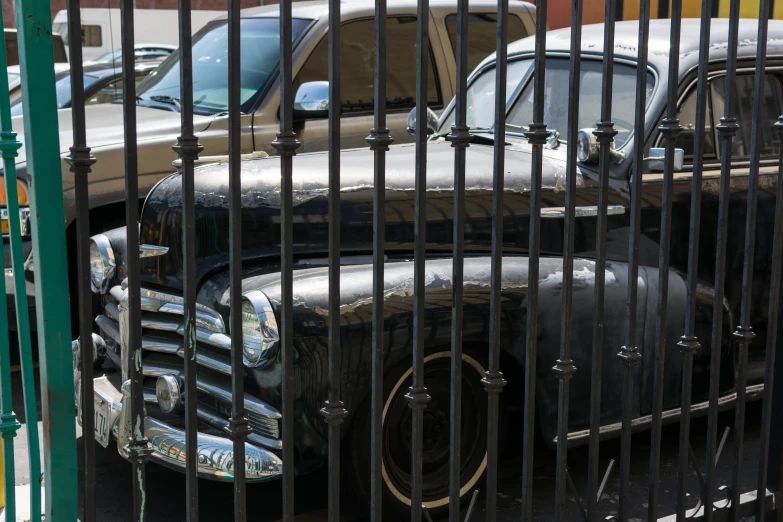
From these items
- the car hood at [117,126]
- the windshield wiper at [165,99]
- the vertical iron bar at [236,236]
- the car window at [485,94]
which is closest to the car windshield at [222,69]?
the windshield wiper at [165,99]

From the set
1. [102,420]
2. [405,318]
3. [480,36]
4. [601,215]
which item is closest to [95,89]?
[480,36]

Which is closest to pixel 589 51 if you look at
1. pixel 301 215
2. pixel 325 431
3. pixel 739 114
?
pixel 739 114

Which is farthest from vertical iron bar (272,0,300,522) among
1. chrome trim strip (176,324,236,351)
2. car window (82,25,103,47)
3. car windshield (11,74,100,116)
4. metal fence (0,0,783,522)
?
car window (82,25,103,47)

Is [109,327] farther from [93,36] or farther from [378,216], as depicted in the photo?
[93,36]

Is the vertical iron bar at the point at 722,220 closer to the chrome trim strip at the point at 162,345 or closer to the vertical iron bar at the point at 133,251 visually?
the vertical iron bar at the point at 133,251

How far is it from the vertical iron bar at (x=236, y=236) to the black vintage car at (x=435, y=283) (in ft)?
3.27

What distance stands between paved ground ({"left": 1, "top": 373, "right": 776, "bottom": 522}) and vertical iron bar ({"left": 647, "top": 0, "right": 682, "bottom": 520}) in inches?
37.9

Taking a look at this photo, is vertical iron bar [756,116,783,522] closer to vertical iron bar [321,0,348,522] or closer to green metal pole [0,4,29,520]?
vertical iron bar [321,0,348,522]

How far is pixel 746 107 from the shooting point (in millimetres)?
3932

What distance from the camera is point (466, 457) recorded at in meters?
3.41

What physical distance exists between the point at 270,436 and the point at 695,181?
5.03ft

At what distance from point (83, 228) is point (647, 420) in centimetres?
246

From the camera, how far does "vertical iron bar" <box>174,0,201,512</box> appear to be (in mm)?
1768

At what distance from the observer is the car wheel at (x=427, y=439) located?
3100 millimetres
